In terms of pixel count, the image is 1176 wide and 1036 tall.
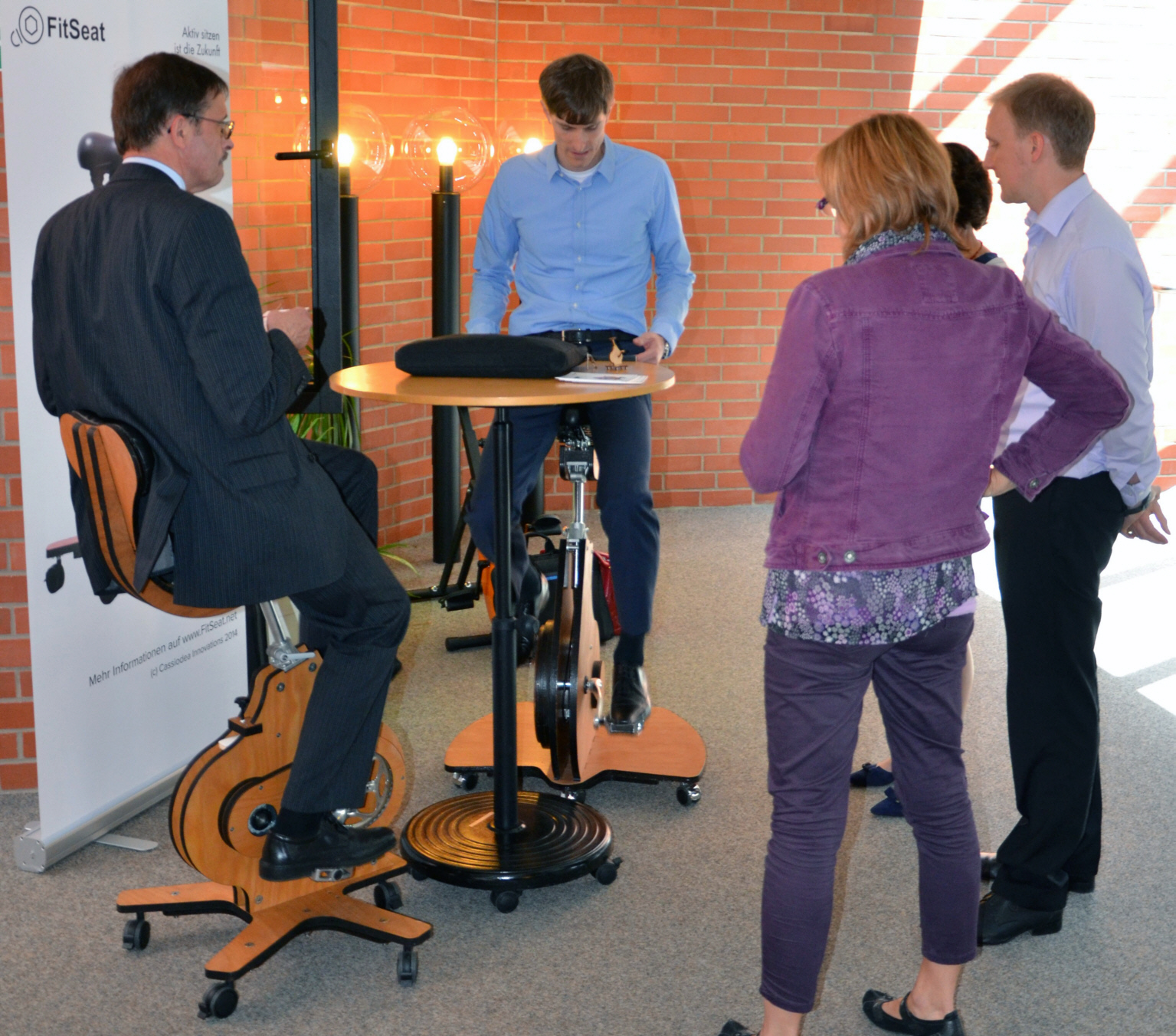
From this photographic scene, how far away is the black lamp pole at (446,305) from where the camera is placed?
4.32 metres

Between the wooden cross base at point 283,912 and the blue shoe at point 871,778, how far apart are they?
1.21 meters

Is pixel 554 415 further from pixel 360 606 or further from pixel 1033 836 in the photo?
pixel 1033 836

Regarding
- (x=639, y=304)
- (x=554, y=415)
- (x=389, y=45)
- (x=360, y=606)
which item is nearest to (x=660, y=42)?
(x=389, y=45)

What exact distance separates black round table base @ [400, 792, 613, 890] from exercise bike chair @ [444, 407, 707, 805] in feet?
0.38

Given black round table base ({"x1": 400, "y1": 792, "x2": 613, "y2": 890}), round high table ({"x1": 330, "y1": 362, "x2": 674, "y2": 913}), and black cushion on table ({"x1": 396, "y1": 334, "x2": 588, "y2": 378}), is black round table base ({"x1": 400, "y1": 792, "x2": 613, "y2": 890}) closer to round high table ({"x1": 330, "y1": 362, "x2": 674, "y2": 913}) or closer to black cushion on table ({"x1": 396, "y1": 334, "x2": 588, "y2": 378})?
round high table ({"x1": 330, "y1": 362, "x2": 674, "y2": 913})

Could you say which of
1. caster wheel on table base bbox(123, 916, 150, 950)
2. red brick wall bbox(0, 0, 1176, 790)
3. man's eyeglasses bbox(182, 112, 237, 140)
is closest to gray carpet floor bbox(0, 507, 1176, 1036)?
caster wheel on table base bbox(123, 916, 150, 950)

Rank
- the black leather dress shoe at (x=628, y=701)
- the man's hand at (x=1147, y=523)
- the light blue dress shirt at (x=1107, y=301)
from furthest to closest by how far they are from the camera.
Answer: the black leather dress shoe at (x=628, y=701) < the man's hand at (x=1147, y=523) < the light blue dress shirt at (x=1107, y=301)

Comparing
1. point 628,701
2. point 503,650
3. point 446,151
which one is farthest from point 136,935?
point 446,151

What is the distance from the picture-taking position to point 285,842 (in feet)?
7.27

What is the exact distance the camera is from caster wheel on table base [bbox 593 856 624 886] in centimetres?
A: 257

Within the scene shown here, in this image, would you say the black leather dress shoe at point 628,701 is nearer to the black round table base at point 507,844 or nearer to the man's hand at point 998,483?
the black round table base at point 507,844

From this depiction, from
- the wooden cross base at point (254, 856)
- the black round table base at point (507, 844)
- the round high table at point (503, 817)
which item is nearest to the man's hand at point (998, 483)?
the round high table at point (503, 817)

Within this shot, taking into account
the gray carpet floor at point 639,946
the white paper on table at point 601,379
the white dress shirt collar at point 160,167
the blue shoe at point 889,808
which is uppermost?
the white dress shirt collar at point 160,167

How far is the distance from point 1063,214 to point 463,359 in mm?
1109
